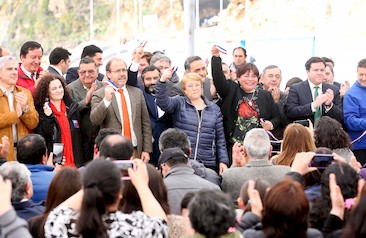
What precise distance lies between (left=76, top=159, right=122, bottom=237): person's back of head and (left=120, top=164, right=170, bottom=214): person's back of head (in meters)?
0.52

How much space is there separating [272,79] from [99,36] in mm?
24739

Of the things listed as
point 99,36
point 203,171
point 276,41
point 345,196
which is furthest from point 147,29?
point 345,196

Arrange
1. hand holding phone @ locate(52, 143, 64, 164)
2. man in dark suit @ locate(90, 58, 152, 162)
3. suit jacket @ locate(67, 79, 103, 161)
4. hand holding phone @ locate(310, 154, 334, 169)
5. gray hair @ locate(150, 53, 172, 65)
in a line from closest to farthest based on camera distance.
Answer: hand holding phone @ locate(310, 154, 334, 169), hand holding phone @ locate(52, 143, 64, 164), man in dark suit @ locate(90, 58, 152, 162), suit jacket @ locate(67, 79, 103, 161), gray hair @ locate(150, 53, 172, 65)

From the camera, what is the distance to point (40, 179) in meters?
5.77

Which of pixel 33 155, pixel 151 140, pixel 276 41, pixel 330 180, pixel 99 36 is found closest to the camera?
pixel 330 180

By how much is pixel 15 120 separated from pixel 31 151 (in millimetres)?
1505

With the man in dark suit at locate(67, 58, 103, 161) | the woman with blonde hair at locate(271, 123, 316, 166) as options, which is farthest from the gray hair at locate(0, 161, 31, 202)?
the man in dark suit at locate(67, 58, 103, 161)

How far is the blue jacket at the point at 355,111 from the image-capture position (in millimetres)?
8583

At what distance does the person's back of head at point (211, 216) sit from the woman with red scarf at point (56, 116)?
13.9 feet

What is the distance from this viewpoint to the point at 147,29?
29.3 m

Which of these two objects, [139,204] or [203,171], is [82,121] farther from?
[139,204]

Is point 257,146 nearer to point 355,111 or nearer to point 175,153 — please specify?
point 175,153

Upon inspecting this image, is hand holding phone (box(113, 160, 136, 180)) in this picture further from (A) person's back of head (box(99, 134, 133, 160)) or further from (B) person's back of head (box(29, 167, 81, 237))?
(A) person's back of head (box(99, 134, 133, 160))

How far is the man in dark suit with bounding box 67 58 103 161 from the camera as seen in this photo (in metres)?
8.27
